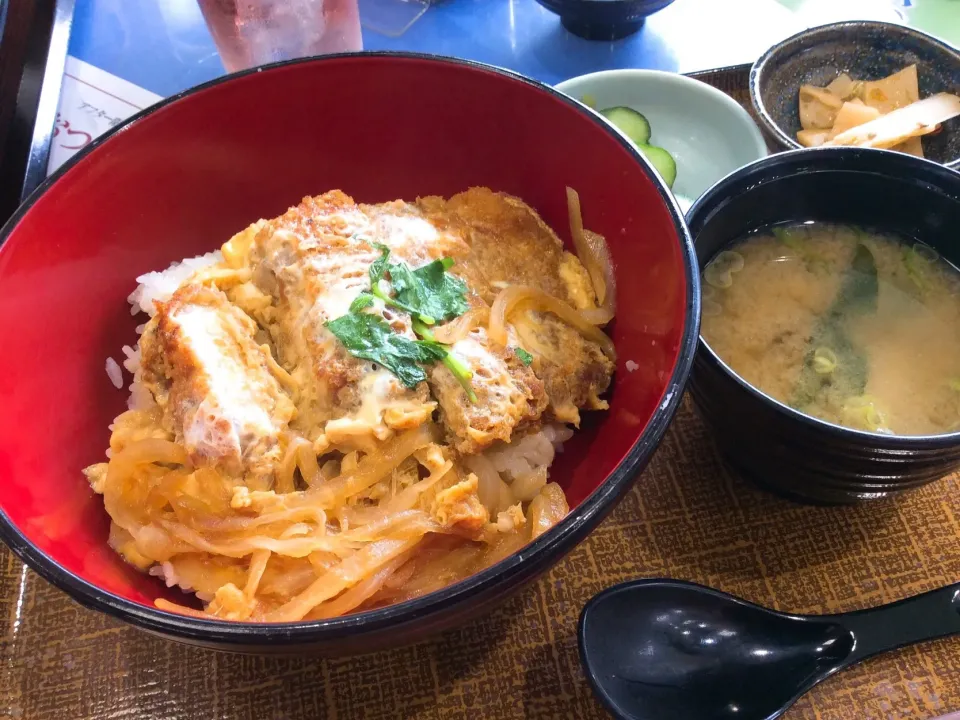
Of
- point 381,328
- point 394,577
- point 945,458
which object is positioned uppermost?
point 381,328

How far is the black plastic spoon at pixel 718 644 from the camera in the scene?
47.4 inches

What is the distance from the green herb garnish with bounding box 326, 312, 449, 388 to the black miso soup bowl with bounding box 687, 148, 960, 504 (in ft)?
1.65

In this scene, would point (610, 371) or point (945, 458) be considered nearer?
point (945, 458)

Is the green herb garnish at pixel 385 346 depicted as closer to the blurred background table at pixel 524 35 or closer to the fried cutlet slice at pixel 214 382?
the fried cutlet slice at pixel 214 382

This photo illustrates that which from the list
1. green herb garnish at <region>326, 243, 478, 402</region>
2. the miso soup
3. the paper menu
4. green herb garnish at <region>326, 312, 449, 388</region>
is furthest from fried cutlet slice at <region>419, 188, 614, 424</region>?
the paper menu

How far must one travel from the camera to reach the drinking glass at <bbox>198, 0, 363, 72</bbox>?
221 cm

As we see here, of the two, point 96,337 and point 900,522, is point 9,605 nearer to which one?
point 96,337

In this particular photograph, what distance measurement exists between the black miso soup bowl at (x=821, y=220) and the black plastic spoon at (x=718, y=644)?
9.2 inches

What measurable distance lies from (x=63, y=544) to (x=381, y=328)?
0.63 m

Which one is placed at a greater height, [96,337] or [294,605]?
[96,337]

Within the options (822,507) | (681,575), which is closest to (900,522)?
(822,507)

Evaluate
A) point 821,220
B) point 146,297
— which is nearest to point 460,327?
point 146,297

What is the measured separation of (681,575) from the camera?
4.57 feet

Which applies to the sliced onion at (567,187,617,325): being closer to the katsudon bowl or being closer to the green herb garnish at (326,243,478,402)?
the katsudon bowl
